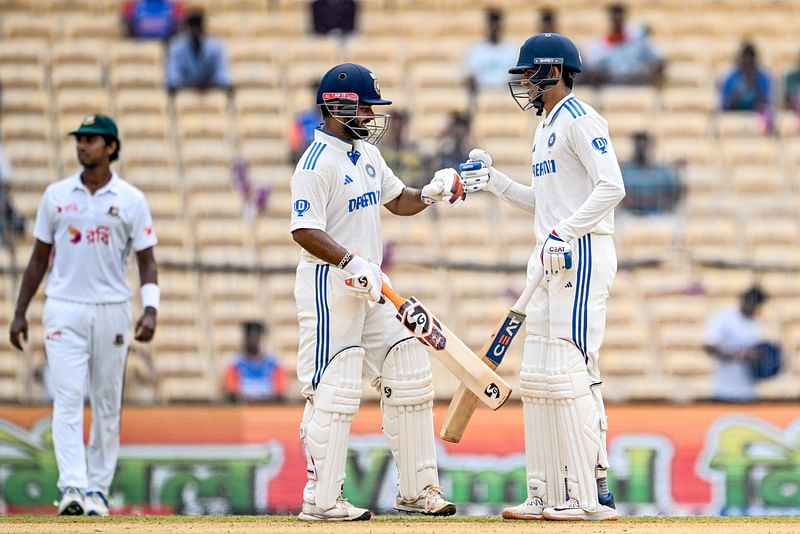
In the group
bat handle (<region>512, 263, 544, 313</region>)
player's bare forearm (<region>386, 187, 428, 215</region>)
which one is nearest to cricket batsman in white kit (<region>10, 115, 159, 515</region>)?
player's bare forearm (<region>386, 187, 428, 215</region>)

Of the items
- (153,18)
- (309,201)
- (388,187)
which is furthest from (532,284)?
(153,18)

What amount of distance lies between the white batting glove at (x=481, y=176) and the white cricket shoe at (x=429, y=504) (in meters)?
1.36

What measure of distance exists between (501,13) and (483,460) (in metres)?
5.18

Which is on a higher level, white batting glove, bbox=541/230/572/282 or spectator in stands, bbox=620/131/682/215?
spectator in stands, bbox=620/131/682/215

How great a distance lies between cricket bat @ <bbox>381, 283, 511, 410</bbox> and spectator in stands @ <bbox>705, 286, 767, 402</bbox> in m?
4.42

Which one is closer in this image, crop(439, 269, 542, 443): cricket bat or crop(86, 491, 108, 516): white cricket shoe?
crop(439, 269, 542, 443): cricket bat

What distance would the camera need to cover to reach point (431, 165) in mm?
11812

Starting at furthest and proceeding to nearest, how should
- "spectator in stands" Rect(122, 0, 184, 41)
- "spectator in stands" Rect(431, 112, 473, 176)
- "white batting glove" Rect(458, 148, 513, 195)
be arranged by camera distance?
"spectator in stands" Rect(122, 0, 184, 41) < "spectator in stands" Rect(431, 112, 473, 176) < "white batting glove" Rect(458, 148, 513, 195)

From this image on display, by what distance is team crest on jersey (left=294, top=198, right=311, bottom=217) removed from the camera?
257 inches

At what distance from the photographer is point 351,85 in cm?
667

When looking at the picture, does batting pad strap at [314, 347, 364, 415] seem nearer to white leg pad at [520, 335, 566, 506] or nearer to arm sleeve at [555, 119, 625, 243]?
white leg pad at [520, 335, 566, 506]

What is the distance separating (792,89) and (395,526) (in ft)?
26.8

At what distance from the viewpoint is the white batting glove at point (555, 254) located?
20.6ft

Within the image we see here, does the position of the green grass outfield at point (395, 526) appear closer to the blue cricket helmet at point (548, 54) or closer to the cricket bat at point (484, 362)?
the cricket bat at point (484, 362)
